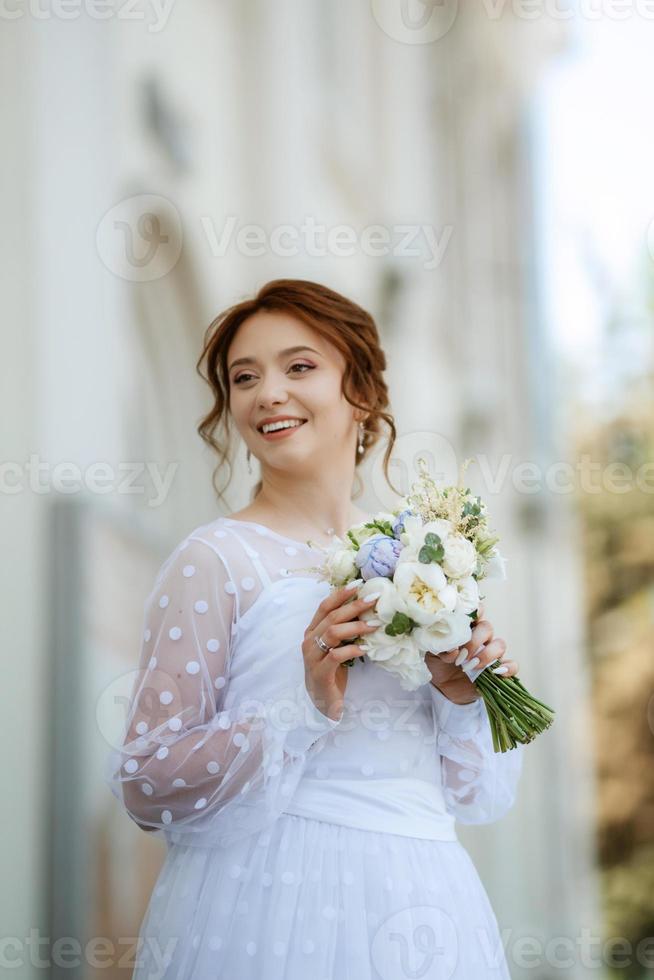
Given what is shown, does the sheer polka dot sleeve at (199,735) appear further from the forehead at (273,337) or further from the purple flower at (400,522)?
the forehead at (273,337)

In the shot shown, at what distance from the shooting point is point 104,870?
237 centimetres

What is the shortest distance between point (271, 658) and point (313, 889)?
0.34 m

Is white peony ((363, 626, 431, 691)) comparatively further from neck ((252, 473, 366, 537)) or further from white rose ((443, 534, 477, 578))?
neck ((252, 473, 366, 537))

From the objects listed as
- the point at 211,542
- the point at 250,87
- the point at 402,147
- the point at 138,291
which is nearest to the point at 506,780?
Answer: the point at 211,542

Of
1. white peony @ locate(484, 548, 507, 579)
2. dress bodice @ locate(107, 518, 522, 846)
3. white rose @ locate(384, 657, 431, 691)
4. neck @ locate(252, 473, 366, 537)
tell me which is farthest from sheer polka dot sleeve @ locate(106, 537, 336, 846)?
white peony @ locate(484, 548, 507, 579)

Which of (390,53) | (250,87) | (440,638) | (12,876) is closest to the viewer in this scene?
(440,638)

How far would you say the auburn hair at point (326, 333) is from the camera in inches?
69.4

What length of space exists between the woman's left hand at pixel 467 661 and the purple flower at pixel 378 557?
0.52 feet

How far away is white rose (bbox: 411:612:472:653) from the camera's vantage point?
1.39 m

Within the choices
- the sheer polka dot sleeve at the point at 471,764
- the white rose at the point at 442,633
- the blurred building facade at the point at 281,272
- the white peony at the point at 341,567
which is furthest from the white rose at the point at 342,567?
the blurred building facade at the point at 281,272

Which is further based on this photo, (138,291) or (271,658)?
(138,291)

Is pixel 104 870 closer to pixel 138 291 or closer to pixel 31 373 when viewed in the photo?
pixel 31 373

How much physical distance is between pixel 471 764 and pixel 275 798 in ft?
1.30

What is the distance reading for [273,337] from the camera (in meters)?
1.74
